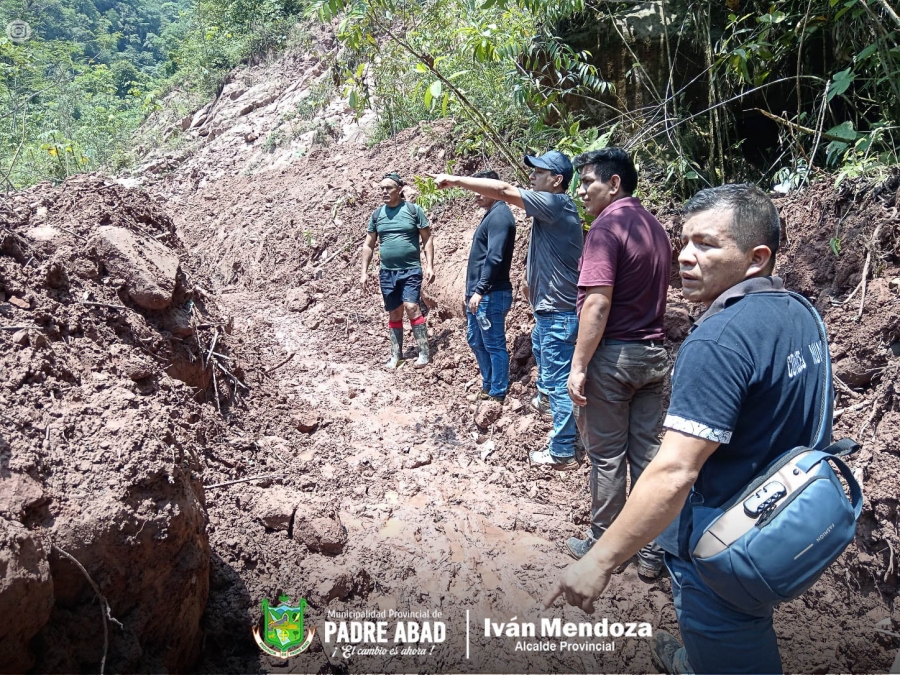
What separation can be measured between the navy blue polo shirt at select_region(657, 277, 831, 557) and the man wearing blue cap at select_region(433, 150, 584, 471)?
75.5 inches

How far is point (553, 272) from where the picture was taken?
3744 mm

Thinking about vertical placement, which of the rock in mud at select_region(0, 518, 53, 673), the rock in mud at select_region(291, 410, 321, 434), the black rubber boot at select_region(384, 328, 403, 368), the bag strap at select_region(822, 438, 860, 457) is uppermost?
the bag strap at select_region(822, 438, 860, 457)

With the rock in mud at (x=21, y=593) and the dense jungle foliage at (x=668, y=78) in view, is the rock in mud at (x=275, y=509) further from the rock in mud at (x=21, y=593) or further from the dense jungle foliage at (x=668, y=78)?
the dense jungle foliage at (x=668, y=78)

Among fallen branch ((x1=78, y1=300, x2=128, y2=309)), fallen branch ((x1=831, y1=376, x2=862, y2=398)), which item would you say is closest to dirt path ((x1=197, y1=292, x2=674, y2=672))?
fallen branch ((x1=78, y1=300, x2=128, y2=309))

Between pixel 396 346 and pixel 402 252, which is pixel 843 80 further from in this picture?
pixel 396 346

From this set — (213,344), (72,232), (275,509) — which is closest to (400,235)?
(213,344)

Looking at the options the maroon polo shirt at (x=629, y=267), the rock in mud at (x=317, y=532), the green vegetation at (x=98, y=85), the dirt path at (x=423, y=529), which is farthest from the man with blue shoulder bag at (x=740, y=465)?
the green vegetation at (x=98, y=85)

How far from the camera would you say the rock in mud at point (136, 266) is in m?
3.59

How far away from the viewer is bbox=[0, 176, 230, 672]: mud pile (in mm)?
1839

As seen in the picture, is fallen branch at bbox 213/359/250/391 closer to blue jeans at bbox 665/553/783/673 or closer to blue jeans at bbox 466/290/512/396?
blue jeans at bbox 466/290/512/396

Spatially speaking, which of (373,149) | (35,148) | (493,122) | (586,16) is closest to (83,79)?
(35,148)

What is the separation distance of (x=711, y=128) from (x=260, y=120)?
10.3m

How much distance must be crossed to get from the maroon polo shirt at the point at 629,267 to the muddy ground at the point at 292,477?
4.09ft

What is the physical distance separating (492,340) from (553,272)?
44.7 inches
